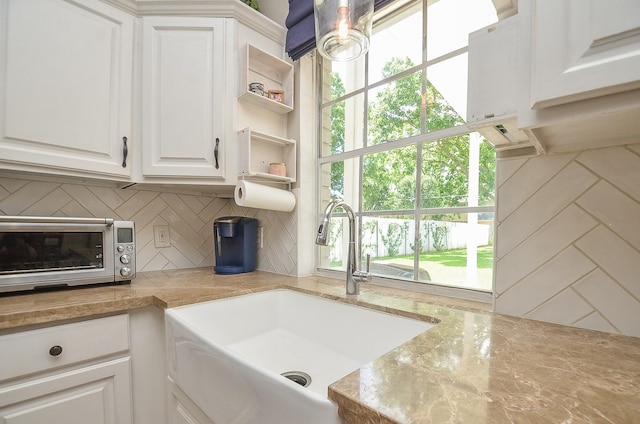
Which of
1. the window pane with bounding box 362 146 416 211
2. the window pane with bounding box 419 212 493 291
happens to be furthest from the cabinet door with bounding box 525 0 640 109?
the window pane with bounding box 362 146 416 211

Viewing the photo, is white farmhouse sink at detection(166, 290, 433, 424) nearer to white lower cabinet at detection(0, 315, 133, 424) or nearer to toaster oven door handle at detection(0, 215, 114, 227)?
white lower cabinet at detection(0, 315, 133, 424)

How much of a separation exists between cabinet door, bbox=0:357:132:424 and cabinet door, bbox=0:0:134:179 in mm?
714

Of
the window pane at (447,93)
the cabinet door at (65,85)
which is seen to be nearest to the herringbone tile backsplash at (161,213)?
the cabinet door at (65,85)

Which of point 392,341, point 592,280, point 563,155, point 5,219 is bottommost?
point 392,341

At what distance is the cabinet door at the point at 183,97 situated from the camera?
124 centimetres

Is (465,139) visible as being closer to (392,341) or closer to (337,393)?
(392,341)

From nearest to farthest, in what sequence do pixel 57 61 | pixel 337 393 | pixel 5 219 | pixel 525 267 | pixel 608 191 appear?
pixel 337 393
pixel 608 191
pixel 525 267
pixel 5 219
pixel 57 61

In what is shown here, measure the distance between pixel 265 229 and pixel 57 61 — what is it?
1.08 m

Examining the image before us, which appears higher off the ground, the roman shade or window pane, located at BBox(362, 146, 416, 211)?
the roman shade

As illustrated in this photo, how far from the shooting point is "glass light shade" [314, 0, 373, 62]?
2.81ft

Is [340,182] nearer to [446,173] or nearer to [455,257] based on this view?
[446,173]

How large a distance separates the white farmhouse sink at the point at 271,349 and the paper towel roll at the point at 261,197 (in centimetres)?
38

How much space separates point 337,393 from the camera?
0.41m

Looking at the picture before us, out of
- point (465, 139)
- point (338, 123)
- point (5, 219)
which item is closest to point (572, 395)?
point (465, 139)
